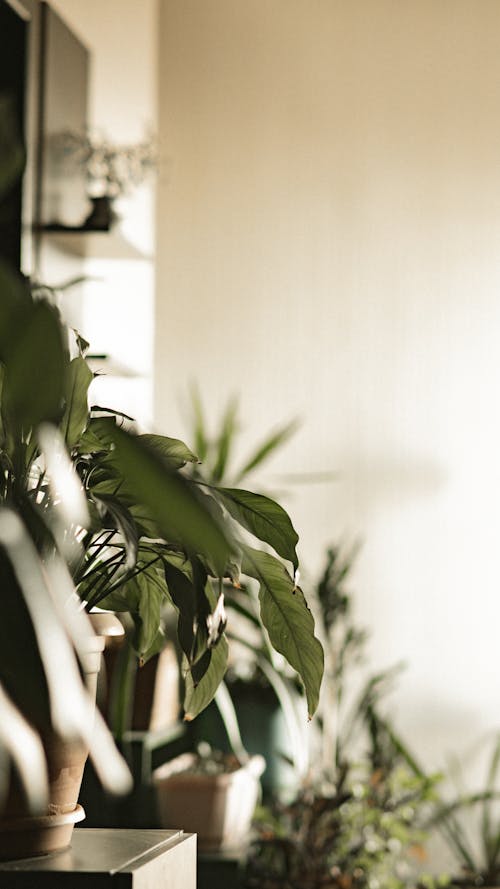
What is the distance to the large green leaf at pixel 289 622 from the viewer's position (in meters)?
1.11

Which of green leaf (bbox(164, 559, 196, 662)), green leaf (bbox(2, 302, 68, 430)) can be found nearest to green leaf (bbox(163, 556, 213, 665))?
green leaf (bbox(164, 559, 196, 662))

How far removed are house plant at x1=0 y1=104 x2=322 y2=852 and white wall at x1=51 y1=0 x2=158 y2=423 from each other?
186 centimetres

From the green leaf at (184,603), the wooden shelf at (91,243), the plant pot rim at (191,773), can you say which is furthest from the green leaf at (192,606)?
the plant pot rim at (191,773)

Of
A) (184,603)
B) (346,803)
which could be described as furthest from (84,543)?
(346,803)

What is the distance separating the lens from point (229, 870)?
2879mm

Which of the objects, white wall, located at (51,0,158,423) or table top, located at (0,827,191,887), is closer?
table top, located at (0,827,191,887)

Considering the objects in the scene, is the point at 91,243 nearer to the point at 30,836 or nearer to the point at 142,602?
the point at 142,602

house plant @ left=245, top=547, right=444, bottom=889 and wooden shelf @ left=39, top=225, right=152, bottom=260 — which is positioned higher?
wooden shelf @ left=39, top=225, right=152, bottom=260

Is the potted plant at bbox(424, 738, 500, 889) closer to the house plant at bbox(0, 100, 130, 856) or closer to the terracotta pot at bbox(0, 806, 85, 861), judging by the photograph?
A: the terracotta pot at bbox(0, 806, 85, 861)

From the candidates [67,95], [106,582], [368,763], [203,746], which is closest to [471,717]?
[368,763]

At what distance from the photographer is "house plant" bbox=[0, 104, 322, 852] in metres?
0.35

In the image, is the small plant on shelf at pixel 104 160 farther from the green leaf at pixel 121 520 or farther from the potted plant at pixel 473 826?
the potted plant at pixel 473 826

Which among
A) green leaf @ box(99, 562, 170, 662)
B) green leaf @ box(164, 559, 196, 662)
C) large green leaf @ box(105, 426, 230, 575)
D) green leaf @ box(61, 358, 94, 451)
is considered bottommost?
green leaf @ box(99, 562, 170, 662)

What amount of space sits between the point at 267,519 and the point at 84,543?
0.61 ft
